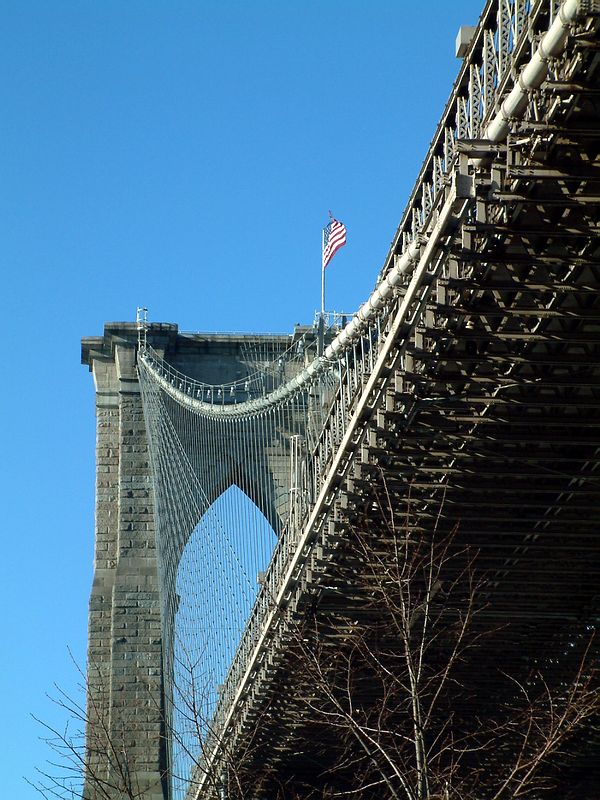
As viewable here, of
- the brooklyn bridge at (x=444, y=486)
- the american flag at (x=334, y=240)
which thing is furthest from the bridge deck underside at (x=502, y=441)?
the american flag at (x=334, y=240)

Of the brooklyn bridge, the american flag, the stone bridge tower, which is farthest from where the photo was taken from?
the stone bridge tower

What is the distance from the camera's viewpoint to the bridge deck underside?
864 inches

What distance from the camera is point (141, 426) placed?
57750 mm

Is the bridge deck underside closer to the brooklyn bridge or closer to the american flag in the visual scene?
the brooklyn bridge

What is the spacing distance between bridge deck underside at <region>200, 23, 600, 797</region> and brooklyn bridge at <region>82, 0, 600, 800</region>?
40 millimetres

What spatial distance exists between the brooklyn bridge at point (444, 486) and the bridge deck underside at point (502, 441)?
40mm

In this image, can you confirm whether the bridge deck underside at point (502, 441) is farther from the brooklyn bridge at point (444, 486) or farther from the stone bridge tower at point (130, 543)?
the stone bridge tower at point (130, 543)

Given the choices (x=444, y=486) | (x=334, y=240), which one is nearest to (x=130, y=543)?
(x=334, y=240)

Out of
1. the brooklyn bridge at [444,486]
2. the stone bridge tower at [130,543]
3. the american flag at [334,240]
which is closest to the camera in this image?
the brooklyn bridge at [444,486]

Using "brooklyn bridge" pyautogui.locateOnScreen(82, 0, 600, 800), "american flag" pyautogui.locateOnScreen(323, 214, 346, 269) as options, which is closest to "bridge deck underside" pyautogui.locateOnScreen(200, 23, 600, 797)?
"brooklyn bridge" pyautogui.locateOnScreen(82, 0, 600, 800)

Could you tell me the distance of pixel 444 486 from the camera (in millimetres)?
29391

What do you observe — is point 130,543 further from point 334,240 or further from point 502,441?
point 502,441

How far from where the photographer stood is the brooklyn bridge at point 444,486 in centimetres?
2192

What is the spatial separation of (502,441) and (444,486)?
5.65 feet
